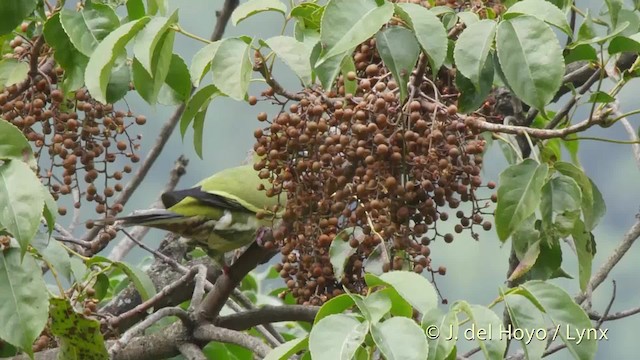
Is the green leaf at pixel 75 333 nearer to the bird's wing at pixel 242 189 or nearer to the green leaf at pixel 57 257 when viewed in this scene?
the green leaf at pixel 57 257

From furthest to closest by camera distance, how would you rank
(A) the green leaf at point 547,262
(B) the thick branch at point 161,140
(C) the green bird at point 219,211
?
(B) the thick branch at point 161,140 < (C) the green bird at point 219,211 < (A) the green leaf at point 547,262

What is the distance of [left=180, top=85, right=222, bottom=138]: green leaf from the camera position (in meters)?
1.92

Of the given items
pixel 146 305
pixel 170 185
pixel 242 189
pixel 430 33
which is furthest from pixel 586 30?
pixel 170 185

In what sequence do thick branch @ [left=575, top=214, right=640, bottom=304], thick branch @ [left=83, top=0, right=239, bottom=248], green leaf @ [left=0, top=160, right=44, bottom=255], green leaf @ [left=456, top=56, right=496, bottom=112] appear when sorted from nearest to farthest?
green leaf @ [left=0, top=160, right=44, bottom=255] → green leaf @ [left=456, top=56, right=496, bottom=112] → thick branch @ [left=575, top=214, right=640, bottom=304] → thick branch @ [left=83, top=0, right=239, bottom=248]

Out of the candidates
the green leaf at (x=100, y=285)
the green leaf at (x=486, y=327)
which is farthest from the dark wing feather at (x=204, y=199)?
the green leaf at (x=486, y=327)

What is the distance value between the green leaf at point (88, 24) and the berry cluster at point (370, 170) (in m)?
0.34

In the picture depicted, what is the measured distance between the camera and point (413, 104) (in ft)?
5.38

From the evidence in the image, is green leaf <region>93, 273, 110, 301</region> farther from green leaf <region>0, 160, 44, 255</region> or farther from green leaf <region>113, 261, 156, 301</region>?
green leaf <region>0, 160, 44, 255</region>

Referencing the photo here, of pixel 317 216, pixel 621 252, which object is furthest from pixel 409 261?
pixel 621 252

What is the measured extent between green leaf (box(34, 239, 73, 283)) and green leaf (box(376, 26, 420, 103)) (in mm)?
699

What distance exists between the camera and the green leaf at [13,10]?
1.78 meters

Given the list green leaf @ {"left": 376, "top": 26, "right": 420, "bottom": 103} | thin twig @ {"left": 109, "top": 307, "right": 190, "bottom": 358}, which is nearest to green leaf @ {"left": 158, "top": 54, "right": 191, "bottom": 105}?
thin twig @ {"left": 109, "top": 307, "right": 190, "bottom": 358}

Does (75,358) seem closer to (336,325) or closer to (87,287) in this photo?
(87,287)

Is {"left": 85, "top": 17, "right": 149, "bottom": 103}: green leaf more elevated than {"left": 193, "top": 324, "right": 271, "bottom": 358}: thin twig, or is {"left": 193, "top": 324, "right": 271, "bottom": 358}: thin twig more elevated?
{"left": 85, "top": 17, "right": 149, "bottom": 103}: green leaf
